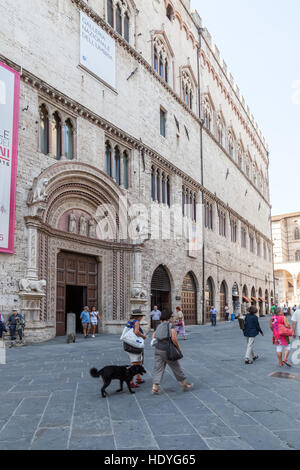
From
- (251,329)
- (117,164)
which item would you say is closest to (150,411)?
(251,329)

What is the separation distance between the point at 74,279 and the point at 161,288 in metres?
6.82

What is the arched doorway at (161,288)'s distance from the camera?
23297 mm

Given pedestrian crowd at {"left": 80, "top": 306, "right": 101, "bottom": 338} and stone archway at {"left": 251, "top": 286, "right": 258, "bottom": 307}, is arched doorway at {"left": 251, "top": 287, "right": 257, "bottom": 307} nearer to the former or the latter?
stone archway at {"left": 251, "top": 286, "right": 258, "bottom": 307}

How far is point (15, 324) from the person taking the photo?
13.8 metres

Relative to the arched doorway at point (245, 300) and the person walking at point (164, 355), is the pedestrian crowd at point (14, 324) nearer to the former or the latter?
the person walking at point (164, 355)

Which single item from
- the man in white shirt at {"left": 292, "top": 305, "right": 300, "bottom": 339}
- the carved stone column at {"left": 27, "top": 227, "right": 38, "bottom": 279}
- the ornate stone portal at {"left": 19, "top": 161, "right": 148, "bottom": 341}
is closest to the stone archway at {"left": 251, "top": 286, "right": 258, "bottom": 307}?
the ornate stone portal at {"left": 19, "top": 161, "right": 148, "bottom": 341}

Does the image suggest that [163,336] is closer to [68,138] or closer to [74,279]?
[74,279]

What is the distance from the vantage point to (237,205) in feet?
133

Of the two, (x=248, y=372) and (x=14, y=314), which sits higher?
(x=14, y=314)

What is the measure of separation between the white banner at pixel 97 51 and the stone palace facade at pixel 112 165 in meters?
0.05

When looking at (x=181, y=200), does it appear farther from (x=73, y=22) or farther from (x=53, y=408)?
(x=53, y=408)

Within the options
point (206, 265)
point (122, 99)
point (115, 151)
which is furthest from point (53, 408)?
point (206, 265)

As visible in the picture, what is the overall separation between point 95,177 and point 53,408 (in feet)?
44.3

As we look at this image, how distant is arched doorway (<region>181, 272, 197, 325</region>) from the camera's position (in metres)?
26.6
